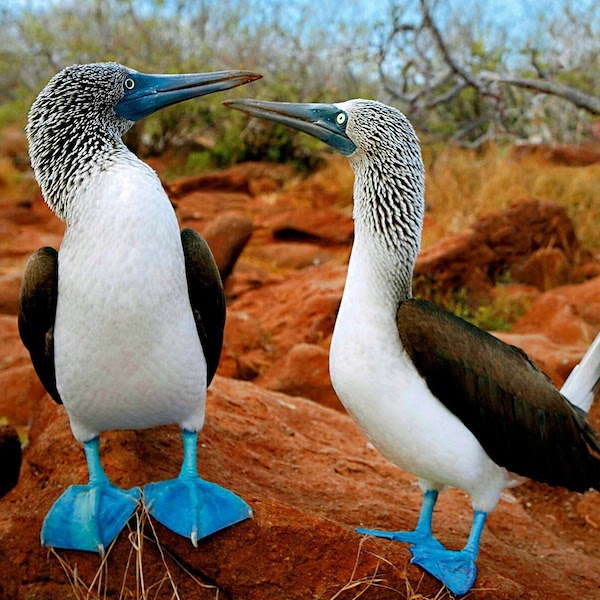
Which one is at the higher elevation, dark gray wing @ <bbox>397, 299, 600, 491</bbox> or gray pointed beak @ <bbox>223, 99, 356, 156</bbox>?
gray pointed beak @ <bbox>223, 99, 356, 156</bbox>

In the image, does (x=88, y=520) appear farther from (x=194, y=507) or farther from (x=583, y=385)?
(x=583, y=385)

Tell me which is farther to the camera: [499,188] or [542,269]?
[499,188]

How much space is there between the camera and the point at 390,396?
2.65 m

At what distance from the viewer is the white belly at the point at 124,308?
2508 millimetres

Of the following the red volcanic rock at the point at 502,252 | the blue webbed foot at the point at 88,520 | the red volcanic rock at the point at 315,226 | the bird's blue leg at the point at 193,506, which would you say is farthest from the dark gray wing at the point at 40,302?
the red volcanic rock at the point at 315,226

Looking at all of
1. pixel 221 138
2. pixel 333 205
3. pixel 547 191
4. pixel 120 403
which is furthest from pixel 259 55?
pixel 120 403

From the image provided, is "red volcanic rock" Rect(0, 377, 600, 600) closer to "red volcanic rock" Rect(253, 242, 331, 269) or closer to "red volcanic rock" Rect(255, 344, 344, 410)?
"red volcanic rock" Rect(255, 344, 344, 410)

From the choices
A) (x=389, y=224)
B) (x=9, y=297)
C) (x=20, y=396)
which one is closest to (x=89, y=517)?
(x=389, y=224)

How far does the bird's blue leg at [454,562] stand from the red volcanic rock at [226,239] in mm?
5509

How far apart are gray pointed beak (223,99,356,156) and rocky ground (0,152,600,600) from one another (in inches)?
54.4

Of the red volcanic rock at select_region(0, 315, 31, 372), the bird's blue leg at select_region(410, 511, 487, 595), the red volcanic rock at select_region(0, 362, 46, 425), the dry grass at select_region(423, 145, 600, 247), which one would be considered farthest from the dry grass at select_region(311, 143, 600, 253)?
the bird's blue leg at select_region(410, 511, 487, 595)

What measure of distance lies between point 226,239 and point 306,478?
489 cm

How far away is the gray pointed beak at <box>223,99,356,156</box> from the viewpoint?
9.37 ft

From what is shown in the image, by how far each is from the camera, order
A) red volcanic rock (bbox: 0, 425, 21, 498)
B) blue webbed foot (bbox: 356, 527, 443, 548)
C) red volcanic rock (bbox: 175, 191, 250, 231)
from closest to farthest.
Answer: blue webbed foot (bbox: 356, 527, 443, 548)
red volcanic rock (bbox: 0, 425, 21, 498)
red volcanic rock (bbox: 175, 191, 250, 231)
